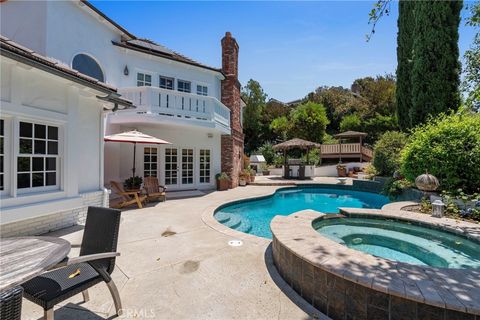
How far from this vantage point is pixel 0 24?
28.7 feet

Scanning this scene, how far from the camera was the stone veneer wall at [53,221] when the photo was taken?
5.21 m

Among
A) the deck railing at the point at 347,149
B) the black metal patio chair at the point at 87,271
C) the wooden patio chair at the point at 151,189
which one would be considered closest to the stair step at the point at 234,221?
the wooden patio chair at the point at 151,189

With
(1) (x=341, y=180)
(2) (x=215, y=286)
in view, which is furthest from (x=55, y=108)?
(1) (x=341, y=180)

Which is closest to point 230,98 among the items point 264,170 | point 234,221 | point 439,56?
point 234,221

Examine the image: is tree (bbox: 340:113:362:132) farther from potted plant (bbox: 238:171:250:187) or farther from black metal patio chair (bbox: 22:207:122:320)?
black metal patio chair (bbox: 22:207:122:320)

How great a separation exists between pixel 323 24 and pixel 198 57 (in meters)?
9.79

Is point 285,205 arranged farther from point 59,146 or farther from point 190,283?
point 59,146

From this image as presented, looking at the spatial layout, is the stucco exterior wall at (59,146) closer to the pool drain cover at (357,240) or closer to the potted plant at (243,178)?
the pool drain cover at (357,240)

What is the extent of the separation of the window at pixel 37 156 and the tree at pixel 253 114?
2786 cm

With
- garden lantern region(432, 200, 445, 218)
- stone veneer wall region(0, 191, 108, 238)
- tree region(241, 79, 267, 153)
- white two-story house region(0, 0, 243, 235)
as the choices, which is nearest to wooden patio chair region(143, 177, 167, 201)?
white two-story house region(0, 0, 243, 235)

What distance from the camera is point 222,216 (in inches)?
357

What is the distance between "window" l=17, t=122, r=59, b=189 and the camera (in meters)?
5.34

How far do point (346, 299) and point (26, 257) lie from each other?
354cm

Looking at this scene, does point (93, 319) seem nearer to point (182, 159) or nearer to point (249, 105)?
point (182, 159)
